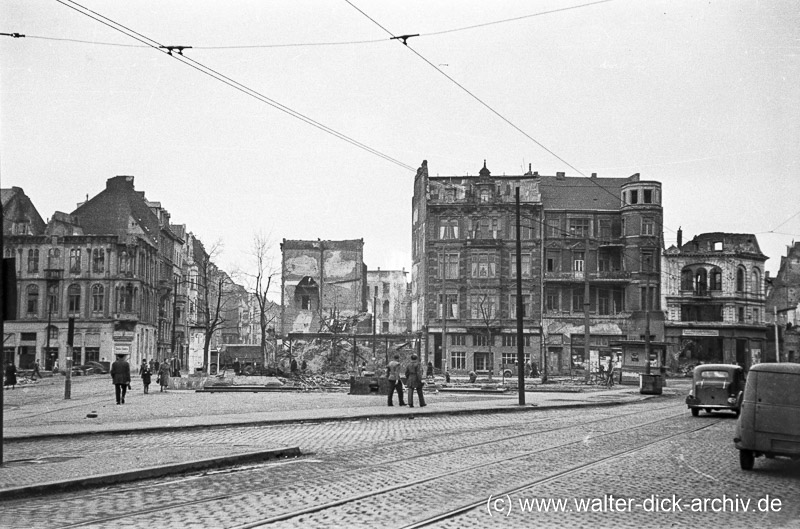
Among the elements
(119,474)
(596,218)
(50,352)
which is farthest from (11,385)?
(596,218)

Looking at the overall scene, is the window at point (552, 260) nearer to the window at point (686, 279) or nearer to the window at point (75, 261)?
the window at point (686, 279)

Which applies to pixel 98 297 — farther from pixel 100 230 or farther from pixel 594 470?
pixel 594 470

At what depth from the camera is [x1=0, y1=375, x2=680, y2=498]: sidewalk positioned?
482 inches

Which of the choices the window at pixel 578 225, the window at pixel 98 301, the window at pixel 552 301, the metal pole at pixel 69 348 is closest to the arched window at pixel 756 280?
the window at pixel 578 225

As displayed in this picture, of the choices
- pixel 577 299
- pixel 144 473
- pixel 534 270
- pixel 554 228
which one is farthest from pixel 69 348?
pixel 577 299

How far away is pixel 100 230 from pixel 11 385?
1522 inches

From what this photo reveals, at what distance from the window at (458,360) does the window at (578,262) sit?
38.4ft

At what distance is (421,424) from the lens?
22984mm

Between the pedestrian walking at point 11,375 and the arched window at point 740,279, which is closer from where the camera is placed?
the pedestrian walking at point 11,375

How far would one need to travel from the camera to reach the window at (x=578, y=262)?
77875 millimetres

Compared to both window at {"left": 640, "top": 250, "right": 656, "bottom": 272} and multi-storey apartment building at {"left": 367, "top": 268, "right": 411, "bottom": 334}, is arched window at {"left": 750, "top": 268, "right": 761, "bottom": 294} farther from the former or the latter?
multi-storey apartment building at {"left": 367, "top": 268, "right": 411, "bottom": 334}

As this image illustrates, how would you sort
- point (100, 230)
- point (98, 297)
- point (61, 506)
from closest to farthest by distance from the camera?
1. point (61, 506)
2. point (98, 297)
3. point (100, 230)

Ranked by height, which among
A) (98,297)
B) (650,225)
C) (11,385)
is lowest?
(11,385)

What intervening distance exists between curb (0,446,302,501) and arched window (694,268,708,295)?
71382 millimetres
